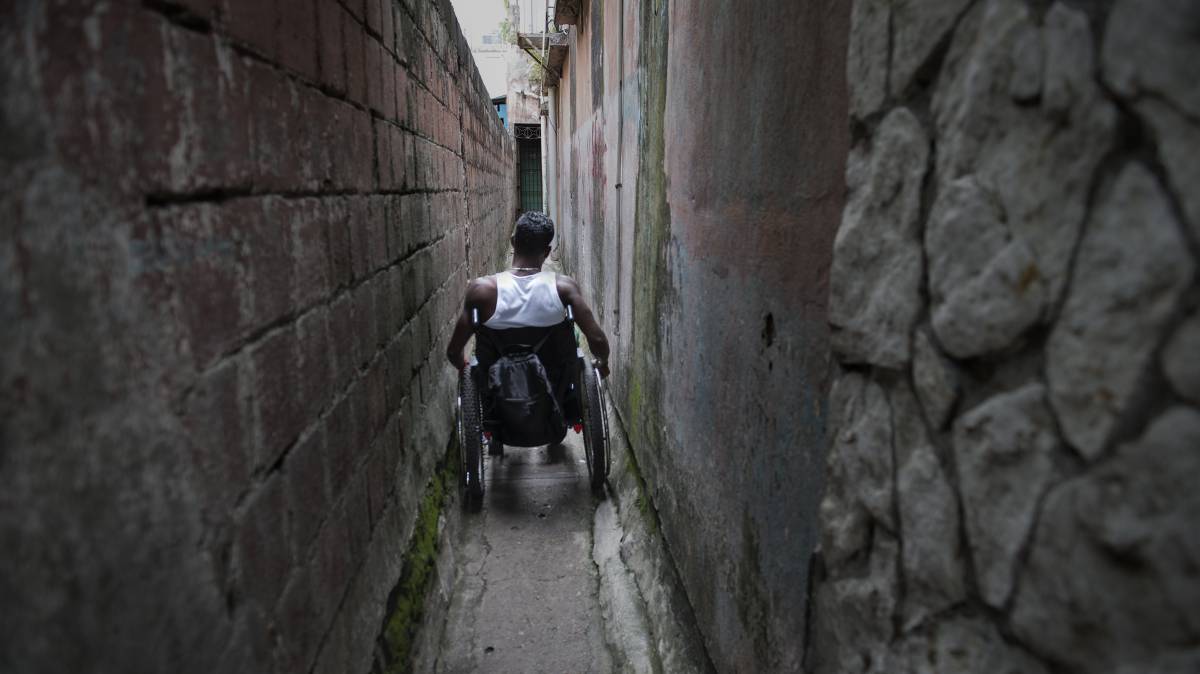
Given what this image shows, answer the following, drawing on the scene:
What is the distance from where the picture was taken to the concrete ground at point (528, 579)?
298cm

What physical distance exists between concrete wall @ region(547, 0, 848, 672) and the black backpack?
0.53 m

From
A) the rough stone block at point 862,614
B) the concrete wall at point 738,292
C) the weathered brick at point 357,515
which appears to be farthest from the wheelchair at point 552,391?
the rough stone block at point 862,614

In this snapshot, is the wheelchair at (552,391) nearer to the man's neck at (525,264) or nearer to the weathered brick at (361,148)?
the man's neck at (525,264)

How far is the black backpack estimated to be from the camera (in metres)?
3.88

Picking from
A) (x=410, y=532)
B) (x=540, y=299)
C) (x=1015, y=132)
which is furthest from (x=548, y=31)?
(x=1015, y=132)

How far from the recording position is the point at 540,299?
153 inches

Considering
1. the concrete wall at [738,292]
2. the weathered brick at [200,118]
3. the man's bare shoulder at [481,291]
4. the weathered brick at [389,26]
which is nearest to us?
the weathered brick at [200,118]

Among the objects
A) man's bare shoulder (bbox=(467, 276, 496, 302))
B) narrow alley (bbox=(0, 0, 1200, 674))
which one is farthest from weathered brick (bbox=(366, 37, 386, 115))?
man's bare shoulder (bbox=(467, 276, 496, 302))

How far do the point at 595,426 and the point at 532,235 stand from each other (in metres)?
1.16

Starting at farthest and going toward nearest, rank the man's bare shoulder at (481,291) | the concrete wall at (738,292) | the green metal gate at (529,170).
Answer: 1. the green metal gate at (529,170)
2. the man's bare shoulder at (481,291)
3. the concrete wall at (738,292)

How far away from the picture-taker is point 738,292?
2051 mm

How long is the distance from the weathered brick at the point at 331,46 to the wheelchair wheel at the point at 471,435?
2090mm

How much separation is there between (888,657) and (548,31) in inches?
475

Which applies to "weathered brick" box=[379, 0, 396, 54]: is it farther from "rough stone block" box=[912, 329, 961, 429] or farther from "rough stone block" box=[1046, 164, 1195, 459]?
"rough stone block" box=[1046, 164, 1195, 459]
